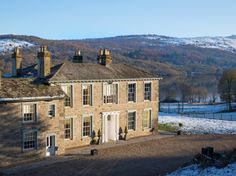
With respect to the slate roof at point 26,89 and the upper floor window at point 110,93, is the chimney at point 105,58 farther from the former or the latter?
the slate roof at point 26,89

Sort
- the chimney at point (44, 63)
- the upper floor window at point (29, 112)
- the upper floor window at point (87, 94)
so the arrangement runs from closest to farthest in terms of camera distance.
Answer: the upper floor window at point (29, 112) → the chimney at point (44, 63) → the upper floor window at point (87, 94)

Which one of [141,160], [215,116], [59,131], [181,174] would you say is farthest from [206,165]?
[215,116]

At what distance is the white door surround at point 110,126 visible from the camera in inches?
1384

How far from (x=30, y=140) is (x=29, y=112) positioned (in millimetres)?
2011

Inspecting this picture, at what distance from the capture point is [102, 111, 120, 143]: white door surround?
115 ft

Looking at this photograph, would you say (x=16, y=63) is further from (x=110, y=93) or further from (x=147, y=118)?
(x=147, y=118)

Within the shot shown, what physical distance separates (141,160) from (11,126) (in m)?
9.33

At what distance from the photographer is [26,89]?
94.0 feet

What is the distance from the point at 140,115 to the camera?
3791cm

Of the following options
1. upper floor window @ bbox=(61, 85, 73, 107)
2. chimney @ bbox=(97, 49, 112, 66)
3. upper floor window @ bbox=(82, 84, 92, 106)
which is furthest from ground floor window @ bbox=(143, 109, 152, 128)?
upper floor window @ bbox=(61, 85, 73, 107)

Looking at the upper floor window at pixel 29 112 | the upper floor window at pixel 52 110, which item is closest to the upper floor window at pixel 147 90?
the upper floor window at pixel 52 110

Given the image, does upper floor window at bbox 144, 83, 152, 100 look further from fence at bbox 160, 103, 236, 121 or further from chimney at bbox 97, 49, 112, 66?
fence at bbox 160, 103, 236, 121

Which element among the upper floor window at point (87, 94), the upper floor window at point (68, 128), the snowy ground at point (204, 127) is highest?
the upper floor window at point (87, 94)

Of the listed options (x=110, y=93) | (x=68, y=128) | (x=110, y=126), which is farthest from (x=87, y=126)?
(x=110, y=93)
